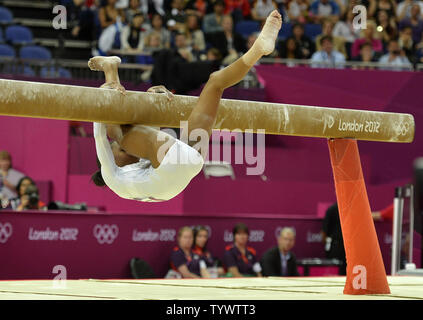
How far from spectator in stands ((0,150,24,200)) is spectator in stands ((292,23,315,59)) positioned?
199 inches

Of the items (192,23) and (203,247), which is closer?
(203,247)

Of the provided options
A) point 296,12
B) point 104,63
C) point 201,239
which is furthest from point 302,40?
point 104,63

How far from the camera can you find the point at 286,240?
28.1ft

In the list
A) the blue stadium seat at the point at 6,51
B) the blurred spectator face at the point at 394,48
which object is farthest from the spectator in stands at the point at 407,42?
the blue stadium seat at the point at 6,51

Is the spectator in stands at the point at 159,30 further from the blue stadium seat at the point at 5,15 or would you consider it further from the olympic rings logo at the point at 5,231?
the olympic rings logo at the point at 5,231

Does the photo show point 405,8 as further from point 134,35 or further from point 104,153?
point 104,153

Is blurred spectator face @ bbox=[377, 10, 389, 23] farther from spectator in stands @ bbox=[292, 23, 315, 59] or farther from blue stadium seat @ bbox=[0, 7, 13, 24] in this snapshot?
blue stadium seat @ bbox=[0, 7, 13, 24]

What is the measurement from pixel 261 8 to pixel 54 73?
→ 415 cm

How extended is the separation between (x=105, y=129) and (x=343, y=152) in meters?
1.51

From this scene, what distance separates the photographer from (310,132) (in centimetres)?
471

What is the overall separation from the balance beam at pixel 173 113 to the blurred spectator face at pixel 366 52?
705 cm

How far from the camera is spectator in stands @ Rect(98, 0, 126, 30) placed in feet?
38.2
